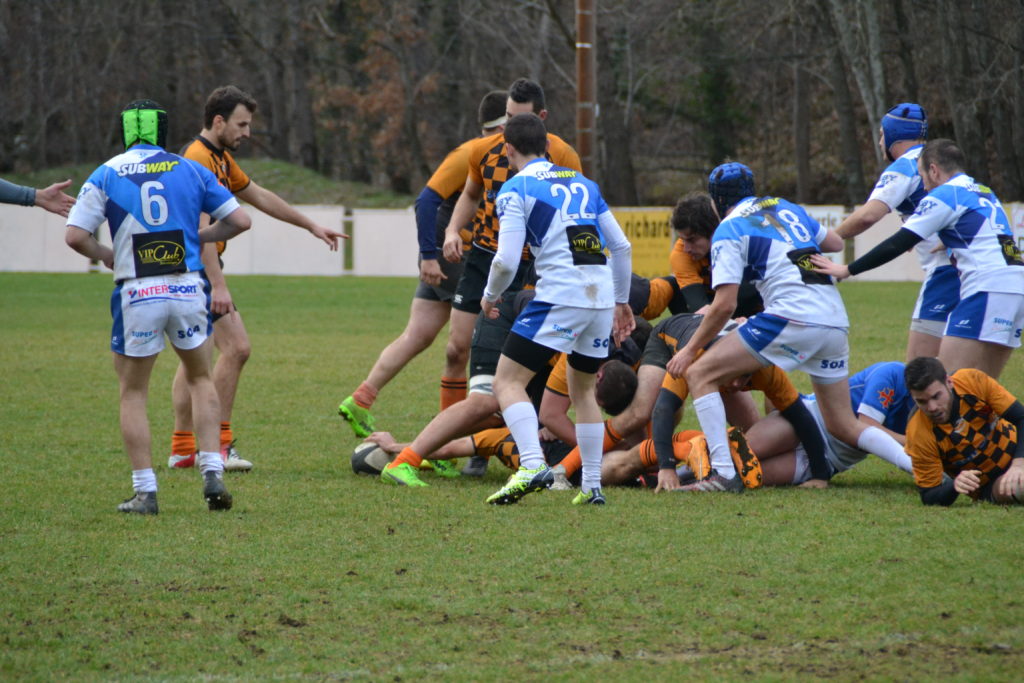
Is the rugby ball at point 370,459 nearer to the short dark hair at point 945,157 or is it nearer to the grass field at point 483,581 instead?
the grass field at point 483,581

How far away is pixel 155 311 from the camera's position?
18.3 ft

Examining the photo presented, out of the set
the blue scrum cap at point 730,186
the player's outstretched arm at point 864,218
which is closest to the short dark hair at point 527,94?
the blue scrum cap at point 730,186

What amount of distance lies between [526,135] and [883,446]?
2394mm

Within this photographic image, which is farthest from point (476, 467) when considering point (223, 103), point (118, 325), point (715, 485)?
point (223, 103)

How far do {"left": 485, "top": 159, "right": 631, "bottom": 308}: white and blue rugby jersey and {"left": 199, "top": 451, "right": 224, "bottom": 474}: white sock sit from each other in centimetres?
150

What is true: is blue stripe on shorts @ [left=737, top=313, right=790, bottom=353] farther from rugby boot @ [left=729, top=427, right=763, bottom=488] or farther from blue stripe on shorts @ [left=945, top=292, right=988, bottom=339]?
blue stripe on shorts @ [left=945, top=292, right=988, bottom=339]

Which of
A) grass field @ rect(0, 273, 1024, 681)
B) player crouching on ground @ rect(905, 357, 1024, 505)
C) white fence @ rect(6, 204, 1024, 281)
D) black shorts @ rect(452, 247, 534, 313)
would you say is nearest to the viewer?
grass field @ rect(0, 273, 1024, 681)

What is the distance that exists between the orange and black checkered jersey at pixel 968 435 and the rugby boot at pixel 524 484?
170 centimetres

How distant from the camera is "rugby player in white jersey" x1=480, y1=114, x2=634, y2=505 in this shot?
5848 millimetres

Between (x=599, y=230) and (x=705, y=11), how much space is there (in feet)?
117

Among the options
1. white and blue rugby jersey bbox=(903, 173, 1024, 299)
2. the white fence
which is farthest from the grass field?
the white fence

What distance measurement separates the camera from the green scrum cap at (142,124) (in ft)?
18.9

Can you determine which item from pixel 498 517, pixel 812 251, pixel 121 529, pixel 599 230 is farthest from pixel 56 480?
pixel 812 251

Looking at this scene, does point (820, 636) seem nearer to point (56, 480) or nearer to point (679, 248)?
point (679, 248)
